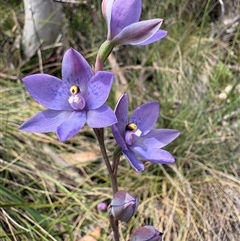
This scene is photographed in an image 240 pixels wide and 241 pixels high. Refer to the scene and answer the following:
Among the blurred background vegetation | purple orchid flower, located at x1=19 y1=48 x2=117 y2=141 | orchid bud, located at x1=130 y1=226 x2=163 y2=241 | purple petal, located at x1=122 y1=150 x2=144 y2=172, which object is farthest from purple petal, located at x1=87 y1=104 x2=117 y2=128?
the blurred background vegetation

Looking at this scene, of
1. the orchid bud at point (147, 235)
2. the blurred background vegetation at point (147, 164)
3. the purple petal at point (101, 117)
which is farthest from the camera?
the blurred background vegetation at point (147, 164)

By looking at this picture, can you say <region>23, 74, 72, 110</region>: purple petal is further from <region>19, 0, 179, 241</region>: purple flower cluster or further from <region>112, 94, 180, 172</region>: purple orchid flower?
<region>112, 94, 180, 172</region>: purple orchid flower

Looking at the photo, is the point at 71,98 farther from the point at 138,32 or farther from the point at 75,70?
the point at 138,32

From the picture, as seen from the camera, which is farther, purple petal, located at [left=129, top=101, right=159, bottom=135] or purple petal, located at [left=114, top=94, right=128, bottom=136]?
purple petal, located at [left=129, top=101, right=159, bottom=135]

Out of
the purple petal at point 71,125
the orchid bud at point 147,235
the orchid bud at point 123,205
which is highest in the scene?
the purple petal at point 71,125

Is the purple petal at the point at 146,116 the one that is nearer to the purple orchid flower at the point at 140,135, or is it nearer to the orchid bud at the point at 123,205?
the purple orchid flower at the point at 140,135

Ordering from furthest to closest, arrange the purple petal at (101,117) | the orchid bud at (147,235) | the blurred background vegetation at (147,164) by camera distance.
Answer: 1. the blurred background vegetation at (147,164)
2. the orchid bud at (147,235)
3. the purple petal at (101,117)

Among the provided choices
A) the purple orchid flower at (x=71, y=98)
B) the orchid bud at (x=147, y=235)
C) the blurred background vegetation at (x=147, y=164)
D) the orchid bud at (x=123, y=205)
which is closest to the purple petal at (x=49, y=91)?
the purple orchid flower at (x=71, y=98)
